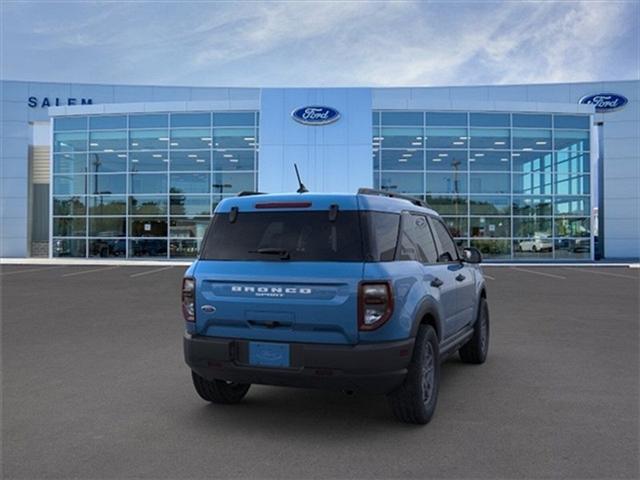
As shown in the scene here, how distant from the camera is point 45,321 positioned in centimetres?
996

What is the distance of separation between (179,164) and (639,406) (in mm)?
27779

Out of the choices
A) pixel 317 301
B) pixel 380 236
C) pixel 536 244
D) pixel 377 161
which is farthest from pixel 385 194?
pixel 536 244

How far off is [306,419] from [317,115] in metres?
24.5

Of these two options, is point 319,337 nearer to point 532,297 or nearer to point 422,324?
point 422,324

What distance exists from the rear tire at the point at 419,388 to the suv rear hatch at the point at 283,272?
0.63m

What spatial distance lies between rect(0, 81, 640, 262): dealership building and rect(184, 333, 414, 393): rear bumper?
2345 cm

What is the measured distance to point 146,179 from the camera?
3042 centimetres

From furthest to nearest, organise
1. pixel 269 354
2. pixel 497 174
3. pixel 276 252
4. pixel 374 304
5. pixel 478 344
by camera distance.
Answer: pixel 497 174, pixel 478 344, pixel 276 252, pixel 269 354, pixel 374 304

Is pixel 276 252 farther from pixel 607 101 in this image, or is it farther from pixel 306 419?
pixel 607 101

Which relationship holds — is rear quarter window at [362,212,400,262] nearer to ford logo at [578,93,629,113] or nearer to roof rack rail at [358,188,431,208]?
roof rack rail at [358,188,431,208]

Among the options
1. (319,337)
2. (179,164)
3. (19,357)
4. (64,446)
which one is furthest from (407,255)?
(179,164)

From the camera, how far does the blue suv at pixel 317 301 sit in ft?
13.6

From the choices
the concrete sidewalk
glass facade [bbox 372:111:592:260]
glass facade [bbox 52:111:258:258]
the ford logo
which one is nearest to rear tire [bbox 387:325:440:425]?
the concrete sidewalk

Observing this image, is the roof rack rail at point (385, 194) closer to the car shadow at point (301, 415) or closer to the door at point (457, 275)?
the door at point (457, 275)
